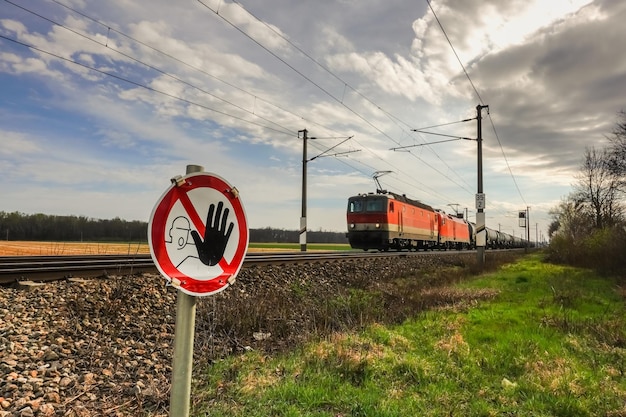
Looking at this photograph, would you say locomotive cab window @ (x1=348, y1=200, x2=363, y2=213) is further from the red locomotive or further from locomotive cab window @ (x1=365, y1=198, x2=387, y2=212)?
locomotive cab window @ (x1=365, y1=198, x2=387, y2=212)

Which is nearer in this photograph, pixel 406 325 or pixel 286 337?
pixel 286 337

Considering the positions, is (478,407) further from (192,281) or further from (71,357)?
(71,357)

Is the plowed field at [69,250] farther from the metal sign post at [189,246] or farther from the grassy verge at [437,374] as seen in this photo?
the metal sign post at [189,246]

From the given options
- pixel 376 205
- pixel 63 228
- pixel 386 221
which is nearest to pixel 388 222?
pixel 386 221

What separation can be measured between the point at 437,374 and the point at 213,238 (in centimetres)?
387

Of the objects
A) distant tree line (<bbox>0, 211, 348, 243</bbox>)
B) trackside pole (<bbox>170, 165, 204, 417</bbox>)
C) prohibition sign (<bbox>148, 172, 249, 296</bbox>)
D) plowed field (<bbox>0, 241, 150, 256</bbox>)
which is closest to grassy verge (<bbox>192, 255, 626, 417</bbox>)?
trackside pole (<bbox>170, 165, 204, 417</bbox>)

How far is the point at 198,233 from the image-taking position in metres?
2.19

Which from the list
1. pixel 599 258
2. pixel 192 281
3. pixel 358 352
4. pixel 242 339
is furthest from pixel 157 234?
pixel 599 258

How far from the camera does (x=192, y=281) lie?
2125 mm

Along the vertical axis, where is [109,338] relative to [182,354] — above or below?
below

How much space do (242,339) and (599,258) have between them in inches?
856

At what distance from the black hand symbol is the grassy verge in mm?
2157

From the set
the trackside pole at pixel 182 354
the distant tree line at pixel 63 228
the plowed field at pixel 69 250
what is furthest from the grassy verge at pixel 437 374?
the distant tree line at pixel 63 228

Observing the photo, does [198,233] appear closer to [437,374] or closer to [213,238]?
[213,238]
